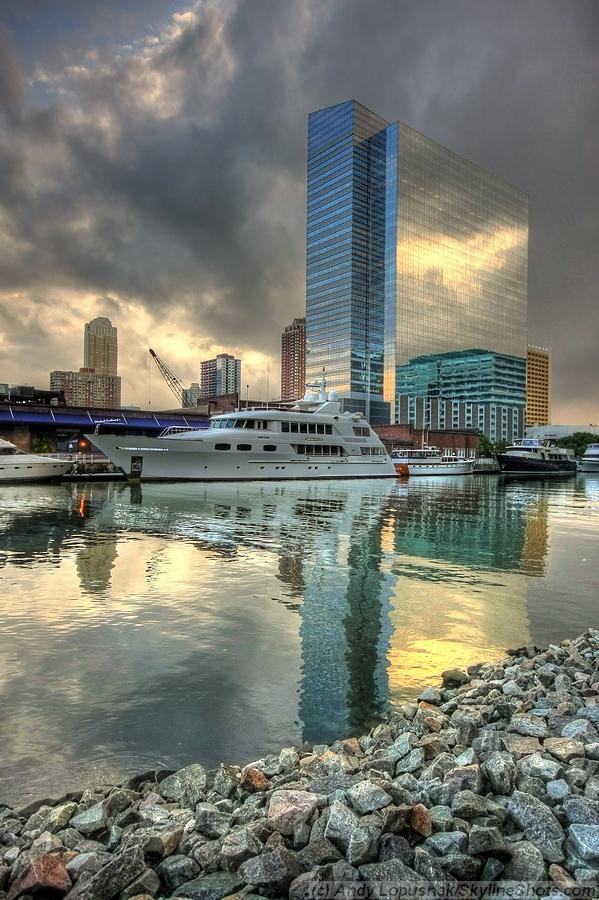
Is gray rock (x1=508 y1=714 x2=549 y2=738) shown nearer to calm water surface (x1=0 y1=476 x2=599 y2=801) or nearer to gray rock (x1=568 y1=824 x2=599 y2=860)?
gray rock (x1=568 y1=824 x2=599 y2=860)

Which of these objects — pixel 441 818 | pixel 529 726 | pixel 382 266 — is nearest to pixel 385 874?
pixel 441 818

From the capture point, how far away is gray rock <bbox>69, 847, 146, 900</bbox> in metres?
3.48

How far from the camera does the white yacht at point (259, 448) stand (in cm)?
5062

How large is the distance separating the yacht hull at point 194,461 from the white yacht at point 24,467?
4344 mm

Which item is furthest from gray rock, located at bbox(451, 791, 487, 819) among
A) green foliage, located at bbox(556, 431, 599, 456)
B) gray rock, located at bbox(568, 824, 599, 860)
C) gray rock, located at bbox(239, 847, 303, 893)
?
green foliage, located at bbox(556, 431, 599, 456)

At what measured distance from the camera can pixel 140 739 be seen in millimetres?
6383

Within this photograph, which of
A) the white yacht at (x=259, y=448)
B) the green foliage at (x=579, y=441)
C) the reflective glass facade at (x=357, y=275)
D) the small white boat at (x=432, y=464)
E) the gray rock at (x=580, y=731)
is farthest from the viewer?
the reflective glass facade at (x=357, y=275)

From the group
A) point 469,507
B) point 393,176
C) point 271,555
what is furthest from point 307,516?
point 393,176

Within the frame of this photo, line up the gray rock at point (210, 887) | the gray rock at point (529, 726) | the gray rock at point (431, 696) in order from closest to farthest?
the gray rock at point (210, 887) < the gray rock at point (529, 726) < the gray rock at point (431, 696)

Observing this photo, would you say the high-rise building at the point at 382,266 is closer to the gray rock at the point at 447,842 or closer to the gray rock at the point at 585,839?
the gray rock at the point at 585,839

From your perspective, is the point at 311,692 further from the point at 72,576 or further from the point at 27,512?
the point at 27,512

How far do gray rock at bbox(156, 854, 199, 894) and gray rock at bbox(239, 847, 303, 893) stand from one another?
384mm

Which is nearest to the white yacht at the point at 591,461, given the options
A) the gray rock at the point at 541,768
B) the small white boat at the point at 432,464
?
the small white boat at the point at 432,464

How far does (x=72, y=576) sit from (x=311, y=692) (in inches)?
375
